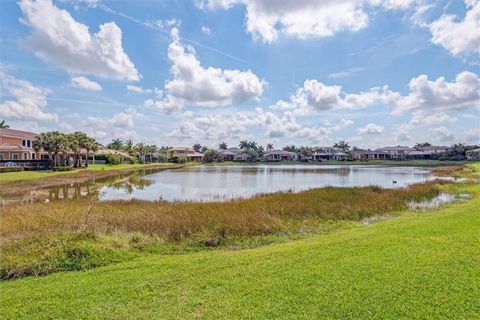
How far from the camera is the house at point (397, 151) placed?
118363 mm

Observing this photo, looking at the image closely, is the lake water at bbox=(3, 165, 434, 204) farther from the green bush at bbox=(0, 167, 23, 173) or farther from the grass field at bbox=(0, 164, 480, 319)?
the grass field at bbox=(0, 164, 480, 319)

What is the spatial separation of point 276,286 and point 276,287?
47 millimetres

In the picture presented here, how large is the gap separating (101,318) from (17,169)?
154 ft

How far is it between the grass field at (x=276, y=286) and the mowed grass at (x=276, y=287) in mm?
18

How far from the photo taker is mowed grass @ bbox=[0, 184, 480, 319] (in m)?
4.91

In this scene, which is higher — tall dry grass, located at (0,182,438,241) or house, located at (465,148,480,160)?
house, located at (465,148,480,160)

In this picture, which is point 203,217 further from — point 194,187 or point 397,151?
point 397,151

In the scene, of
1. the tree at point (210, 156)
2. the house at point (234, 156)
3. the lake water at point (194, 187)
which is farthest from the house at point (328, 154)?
the lake water at point (194, 187)

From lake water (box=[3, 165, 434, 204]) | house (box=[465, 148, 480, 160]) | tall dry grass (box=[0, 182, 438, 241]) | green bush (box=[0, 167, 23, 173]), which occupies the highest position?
house (box=[465, 148, 480, 160])

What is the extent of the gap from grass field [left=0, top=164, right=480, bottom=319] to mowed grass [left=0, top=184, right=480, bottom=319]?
0.02m

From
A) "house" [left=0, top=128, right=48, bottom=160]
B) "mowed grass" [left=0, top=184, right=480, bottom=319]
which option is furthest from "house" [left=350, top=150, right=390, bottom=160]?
"mowed grass" [left=0, top=184, right=480, bottom=319]

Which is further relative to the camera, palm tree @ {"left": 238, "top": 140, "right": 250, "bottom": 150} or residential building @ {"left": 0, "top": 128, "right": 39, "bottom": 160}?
palm tree @ {"left": 238, "top": 140, "right": 250, "bottom": 150}

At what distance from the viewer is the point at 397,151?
4970 inches

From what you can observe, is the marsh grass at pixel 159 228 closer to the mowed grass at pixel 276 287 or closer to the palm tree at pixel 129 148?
the mowed grass at pixel 276 287
